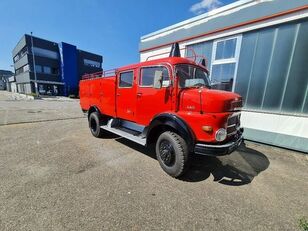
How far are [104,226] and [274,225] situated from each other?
246cm

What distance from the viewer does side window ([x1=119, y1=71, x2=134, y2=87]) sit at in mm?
4688

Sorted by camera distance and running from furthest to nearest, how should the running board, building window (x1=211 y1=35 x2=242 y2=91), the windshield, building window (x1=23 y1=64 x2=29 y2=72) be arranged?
building window (x1=23 y1=64 x2=29 y2=72) → building window (x1=211 y1=35 x2=242 y2=91) → the running board → the windshield

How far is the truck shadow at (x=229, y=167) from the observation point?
3593mm

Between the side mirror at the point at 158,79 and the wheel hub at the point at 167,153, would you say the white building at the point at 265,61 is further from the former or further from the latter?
the wheel hub at the point at 167,153

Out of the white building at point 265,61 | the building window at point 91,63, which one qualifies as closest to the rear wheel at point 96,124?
the white building at point 265,61

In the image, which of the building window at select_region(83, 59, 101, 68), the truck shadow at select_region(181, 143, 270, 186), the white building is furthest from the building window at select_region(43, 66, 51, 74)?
the truck shadow at select_region(181, 143, 270, 186)

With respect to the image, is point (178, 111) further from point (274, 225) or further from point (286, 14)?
point (286, 14)

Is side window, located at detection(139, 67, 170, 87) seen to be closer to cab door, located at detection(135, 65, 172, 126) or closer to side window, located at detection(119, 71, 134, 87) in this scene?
cab door, located at detection(135, 65, 172, 126)

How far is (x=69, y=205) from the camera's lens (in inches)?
102

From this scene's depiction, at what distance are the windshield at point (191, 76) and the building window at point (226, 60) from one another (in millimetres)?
2477

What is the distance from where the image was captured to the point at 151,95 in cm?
407

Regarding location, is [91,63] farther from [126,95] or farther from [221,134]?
[221,134]

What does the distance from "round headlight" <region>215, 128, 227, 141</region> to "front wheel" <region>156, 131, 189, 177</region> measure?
0.66m

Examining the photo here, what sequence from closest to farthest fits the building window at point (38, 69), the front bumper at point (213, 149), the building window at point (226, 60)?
the front bumper at point (213, 149)
the building window at point (226, 60)
the building window at point (38, 69)
